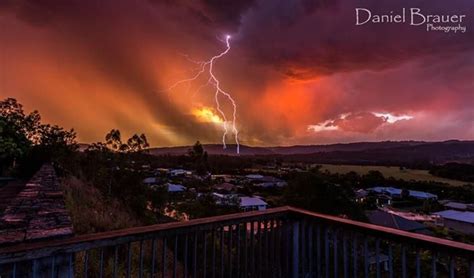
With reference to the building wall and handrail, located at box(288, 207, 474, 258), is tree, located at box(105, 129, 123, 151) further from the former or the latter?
the building wall

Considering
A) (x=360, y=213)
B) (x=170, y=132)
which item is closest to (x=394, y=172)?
(x=360, y=213)

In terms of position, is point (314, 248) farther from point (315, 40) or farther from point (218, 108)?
point (218, 108)

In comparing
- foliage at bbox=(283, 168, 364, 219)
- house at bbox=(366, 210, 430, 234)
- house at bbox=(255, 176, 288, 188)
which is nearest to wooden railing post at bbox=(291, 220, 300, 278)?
foliage at bbox=(283, 168, 364, 219)

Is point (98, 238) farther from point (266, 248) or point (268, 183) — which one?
point (268, 183)

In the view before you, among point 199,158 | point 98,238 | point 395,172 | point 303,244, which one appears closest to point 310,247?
point 303,244

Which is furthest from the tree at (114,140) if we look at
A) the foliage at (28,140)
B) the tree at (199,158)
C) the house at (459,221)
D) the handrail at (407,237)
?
the house at (459,221)

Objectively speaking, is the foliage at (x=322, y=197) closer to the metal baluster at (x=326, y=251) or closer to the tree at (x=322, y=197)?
the tree at (x=322, y=197)

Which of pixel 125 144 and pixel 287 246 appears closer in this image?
pixel 287 246
